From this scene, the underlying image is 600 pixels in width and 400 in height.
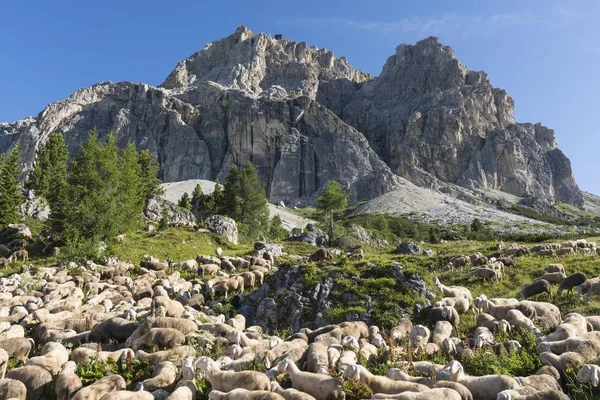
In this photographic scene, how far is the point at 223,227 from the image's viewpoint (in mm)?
56594

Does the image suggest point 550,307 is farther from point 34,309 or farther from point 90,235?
point 90,235

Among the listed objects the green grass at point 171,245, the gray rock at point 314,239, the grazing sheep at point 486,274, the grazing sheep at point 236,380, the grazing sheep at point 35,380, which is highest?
the gray rock at point 314,239

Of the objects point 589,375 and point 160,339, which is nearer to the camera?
point 589,375

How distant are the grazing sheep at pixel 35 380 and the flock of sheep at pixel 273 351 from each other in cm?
2

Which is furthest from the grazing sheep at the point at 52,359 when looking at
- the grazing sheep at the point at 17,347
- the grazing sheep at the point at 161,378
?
the grazing sheep at the point at 161,378

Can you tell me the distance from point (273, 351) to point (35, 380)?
5.76 m

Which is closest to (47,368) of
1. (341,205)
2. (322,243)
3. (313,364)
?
(313,364)

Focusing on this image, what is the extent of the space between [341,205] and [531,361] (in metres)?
68.7

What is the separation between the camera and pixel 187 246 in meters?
Answer: 44.0

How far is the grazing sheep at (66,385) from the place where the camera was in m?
9.00

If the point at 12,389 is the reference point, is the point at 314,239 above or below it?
above

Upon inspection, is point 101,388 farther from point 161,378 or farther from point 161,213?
point 161,213

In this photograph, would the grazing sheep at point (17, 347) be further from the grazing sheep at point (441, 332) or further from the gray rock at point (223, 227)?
the gray rock at point (223, 227)

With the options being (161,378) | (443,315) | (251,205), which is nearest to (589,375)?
(443,315)
